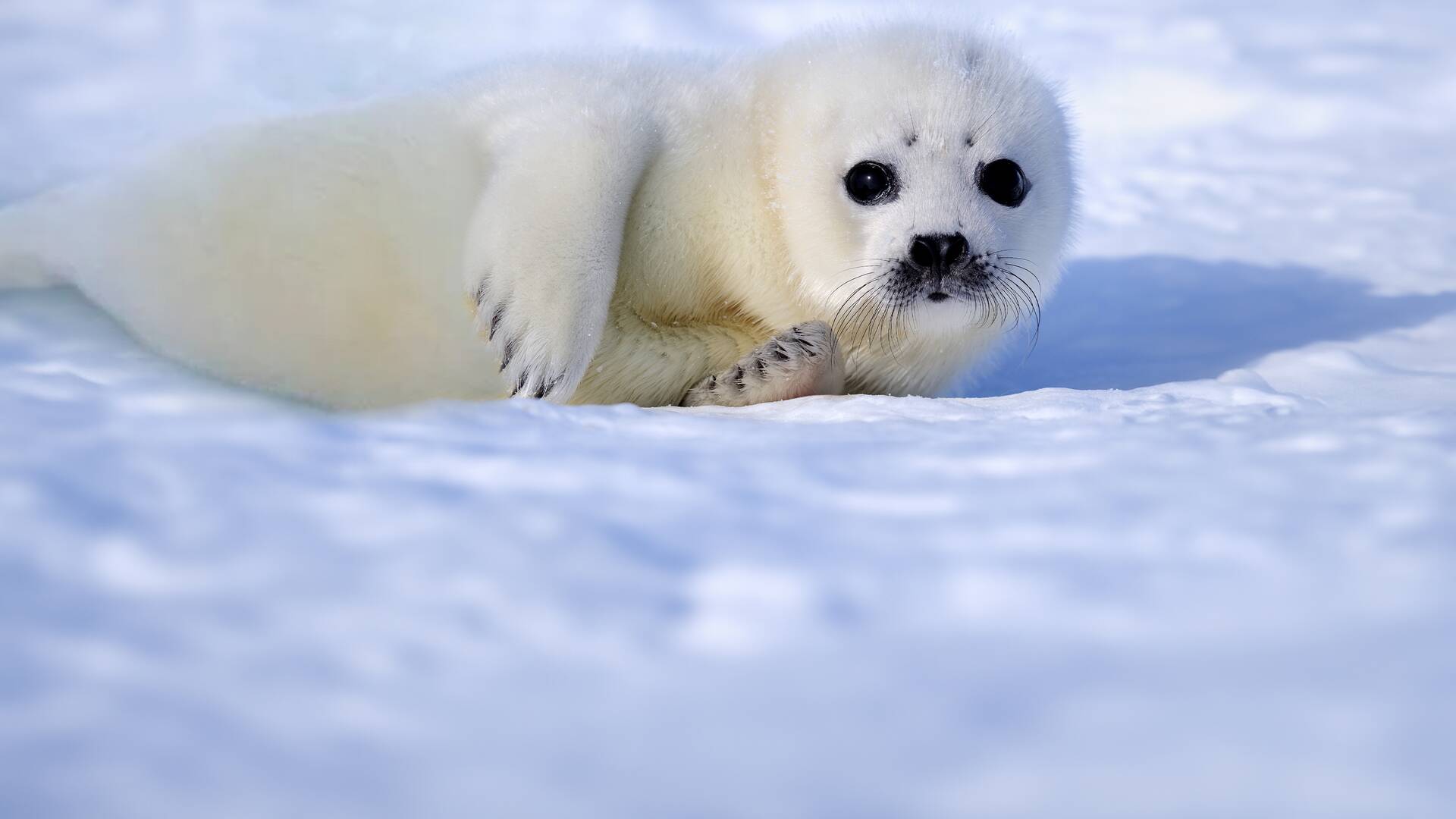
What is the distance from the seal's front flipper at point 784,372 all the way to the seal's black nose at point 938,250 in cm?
23

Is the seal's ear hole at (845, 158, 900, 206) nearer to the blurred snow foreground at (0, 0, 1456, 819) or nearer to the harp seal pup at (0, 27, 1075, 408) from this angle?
the harp seal pup at (0, 27, 1075, 408)

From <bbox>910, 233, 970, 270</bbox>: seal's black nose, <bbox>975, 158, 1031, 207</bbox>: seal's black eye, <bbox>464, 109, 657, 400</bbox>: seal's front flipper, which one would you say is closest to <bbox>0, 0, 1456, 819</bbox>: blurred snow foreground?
<bbox>464, 109, 657, 400</bbox>: seal's front flipper

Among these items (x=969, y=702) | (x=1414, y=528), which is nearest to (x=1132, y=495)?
(x=1414, y=528)

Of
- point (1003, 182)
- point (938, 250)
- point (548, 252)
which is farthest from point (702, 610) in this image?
point (1003, 182)

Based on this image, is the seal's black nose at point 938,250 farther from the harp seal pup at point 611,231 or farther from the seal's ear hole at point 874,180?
the seal's ear hole at point 874,180

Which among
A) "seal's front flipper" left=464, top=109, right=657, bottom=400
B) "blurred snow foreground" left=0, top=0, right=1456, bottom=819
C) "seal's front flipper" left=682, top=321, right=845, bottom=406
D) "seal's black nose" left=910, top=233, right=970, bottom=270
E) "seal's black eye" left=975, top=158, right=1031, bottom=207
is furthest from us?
"seal's black eye" left=975, top=158, right=1031, bottom=207

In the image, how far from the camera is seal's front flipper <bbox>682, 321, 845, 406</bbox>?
2.38m

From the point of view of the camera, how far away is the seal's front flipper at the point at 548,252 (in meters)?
2.16

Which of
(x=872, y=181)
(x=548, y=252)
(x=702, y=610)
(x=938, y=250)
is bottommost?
(x=702, y=610)

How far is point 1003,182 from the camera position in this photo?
2637 millimetres

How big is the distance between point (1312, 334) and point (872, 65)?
1505 mm

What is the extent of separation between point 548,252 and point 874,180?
2.40 ft

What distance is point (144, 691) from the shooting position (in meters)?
0.90

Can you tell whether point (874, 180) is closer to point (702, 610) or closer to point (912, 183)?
point (912, 183)
